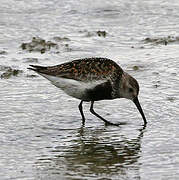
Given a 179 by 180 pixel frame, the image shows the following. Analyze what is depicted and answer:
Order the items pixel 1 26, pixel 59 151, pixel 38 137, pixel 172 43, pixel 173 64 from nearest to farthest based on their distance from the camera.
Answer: pixel 59 151 → pixel 38 137 → pixel 173 64 → pixel 172 43 → pixel 1 26

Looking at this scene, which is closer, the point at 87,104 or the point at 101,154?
the point at 101,154

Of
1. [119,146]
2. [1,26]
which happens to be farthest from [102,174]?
[1,26]

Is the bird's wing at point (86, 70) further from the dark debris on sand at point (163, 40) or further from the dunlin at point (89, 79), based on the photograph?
the dark debris on sand at point (163, 40)

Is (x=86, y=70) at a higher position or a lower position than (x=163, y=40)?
higher

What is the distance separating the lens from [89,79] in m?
8.47

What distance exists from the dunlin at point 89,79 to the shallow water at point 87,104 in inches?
12.8

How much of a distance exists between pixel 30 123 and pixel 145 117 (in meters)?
1.54

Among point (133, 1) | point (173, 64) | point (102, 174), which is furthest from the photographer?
point (133, 1)

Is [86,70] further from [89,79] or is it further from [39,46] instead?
[39,46]

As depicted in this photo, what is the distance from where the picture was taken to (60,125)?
26.8ft

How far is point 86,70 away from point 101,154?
1.66 m

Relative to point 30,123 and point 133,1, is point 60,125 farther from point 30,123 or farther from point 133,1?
point 133,1

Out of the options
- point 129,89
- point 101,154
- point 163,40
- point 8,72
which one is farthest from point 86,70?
point 163,40

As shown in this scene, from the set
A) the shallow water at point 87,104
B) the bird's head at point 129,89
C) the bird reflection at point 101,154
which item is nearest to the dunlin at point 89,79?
the bird's head at point 129,89
